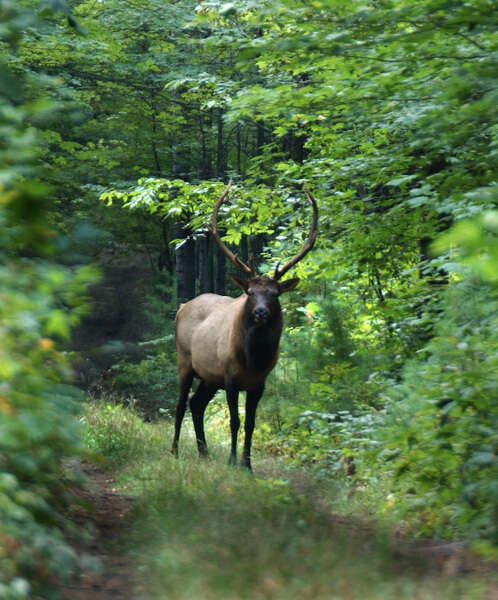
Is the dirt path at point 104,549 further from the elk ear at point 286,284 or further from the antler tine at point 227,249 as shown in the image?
the antler tine at point 227,249

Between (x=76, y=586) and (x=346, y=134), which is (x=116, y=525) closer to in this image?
(x=76, y=586)

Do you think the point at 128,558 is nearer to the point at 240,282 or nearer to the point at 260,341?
the point at 260,341

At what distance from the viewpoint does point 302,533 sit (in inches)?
165

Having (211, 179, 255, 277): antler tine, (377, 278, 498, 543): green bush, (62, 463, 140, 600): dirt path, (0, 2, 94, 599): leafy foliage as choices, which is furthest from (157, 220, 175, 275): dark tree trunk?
(0, 2, 94, 599): leafy foliage

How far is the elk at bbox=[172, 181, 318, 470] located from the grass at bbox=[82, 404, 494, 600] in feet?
8.41

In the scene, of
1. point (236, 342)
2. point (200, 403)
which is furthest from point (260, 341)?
point (200, 403)

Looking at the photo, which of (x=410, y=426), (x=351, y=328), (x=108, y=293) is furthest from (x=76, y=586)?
(x=108, y=293)

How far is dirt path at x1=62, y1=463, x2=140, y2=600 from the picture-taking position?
380 cm

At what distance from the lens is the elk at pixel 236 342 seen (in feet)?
27.9

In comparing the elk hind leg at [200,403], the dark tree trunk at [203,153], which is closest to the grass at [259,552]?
the elk hind leg at [200,403]

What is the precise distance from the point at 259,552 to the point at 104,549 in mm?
1247

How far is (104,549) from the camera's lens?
4555 millimetres

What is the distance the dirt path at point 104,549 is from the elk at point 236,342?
8.81ft

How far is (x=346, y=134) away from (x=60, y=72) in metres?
9.79
